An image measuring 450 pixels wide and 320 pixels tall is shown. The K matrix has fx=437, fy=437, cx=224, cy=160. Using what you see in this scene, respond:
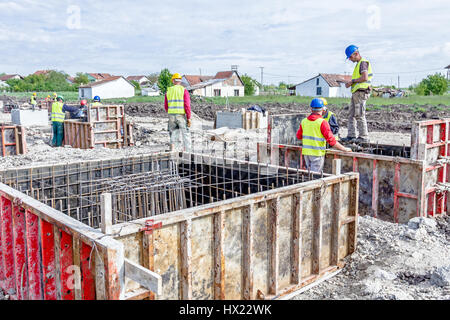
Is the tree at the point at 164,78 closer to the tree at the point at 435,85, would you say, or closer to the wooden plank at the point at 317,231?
the tree at the point at 435,85

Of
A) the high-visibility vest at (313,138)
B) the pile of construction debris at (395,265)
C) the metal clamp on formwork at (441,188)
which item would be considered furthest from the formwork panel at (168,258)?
the metal clamp on formwork at (441,188)

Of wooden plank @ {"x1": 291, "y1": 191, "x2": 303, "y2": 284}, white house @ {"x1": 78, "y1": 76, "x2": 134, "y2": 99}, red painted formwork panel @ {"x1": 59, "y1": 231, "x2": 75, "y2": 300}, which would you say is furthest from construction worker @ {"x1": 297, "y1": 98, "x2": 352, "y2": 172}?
white house @ {"x1": 78, "y1": 76, "x2": 134, "y2": 99}

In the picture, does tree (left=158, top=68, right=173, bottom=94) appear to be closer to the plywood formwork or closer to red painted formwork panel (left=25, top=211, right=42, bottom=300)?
the plywood formwork

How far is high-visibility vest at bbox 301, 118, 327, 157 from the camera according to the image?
7544 mm

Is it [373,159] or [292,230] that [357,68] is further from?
[292,230]

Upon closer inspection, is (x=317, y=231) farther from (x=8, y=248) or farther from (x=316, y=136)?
(x=8, y=248)

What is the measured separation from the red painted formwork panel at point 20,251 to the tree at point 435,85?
79404 millimetres

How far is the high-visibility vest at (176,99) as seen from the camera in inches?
430

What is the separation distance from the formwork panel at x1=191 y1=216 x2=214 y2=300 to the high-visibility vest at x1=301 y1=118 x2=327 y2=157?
3.63 m

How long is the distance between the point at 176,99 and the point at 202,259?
7.02 meters

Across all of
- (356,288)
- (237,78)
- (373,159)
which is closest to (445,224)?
(373,159)
